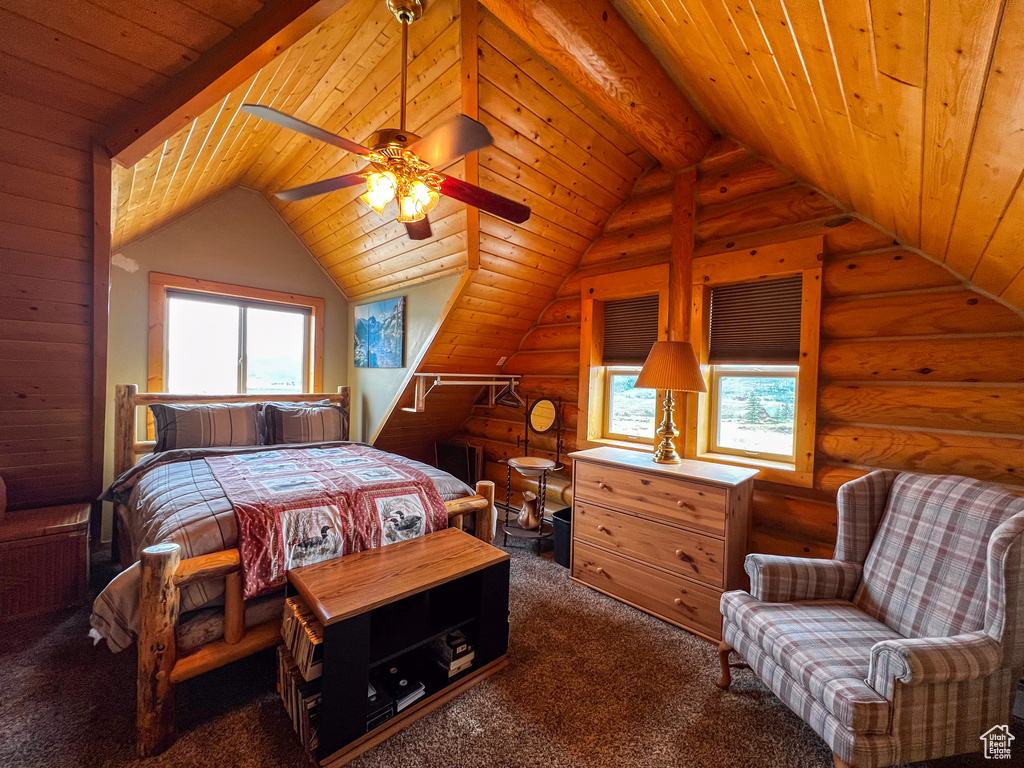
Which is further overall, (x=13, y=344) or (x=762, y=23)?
(x=13, y=344)

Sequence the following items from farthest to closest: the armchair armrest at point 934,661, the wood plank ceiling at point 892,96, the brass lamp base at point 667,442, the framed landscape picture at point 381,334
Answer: the framed landscape picture at point 381,334 → the brass lamp base at point 667,442 → the armchair armrest at point 934,661 → the wood plank ceiling at point 892,96

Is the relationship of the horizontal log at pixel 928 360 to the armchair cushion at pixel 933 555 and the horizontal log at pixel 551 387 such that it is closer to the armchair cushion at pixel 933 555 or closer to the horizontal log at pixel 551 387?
the armchair cushion at pixel 933 555

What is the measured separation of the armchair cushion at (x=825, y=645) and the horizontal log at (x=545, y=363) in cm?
212

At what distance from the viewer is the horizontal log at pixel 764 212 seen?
2.35 meters

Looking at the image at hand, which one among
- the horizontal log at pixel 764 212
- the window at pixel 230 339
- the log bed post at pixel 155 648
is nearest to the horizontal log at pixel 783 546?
the horizontal log at pixel 764 212

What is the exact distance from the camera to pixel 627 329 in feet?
10.7

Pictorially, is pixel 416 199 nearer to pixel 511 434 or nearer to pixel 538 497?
pixel 538 497

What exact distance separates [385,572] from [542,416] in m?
2.17

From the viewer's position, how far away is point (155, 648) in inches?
57.9

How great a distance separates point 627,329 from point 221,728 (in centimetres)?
318

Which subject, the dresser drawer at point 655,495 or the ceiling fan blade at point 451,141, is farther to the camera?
the dresser drawer at point 655,495

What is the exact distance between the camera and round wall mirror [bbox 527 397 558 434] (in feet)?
11.9

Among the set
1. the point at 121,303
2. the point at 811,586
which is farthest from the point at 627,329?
the point at 121,303

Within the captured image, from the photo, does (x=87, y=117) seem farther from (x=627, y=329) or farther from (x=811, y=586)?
(x=811, y=586)
